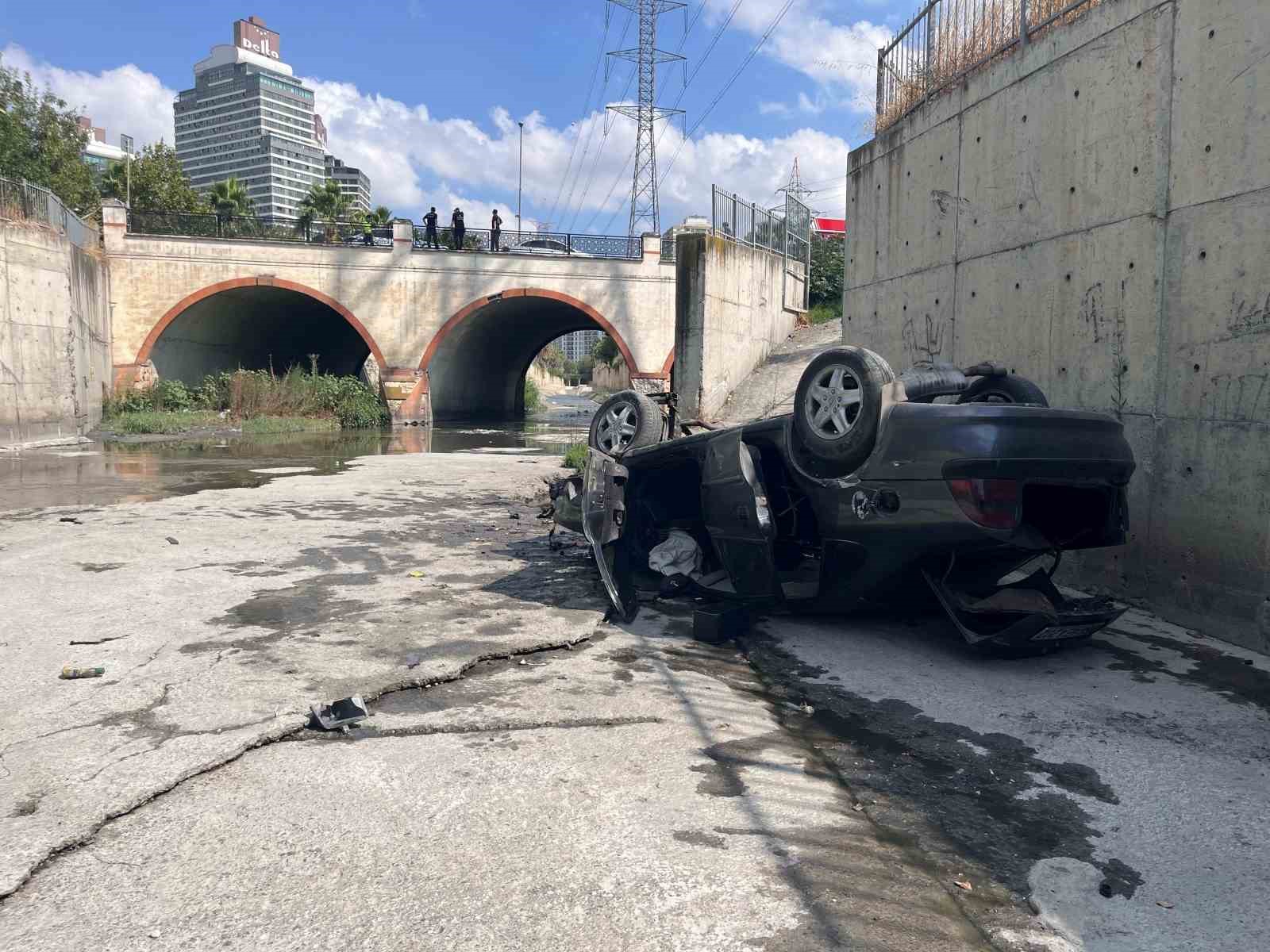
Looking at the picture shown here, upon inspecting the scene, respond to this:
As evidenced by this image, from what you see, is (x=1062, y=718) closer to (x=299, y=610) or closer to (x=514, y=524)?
(x=299, y=610)

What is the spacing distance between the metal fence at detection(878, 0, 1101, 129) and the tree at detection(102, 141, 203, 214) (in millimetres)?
41044

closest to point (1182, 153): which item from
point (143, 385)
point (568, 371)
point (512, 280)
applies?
point (512, 280)

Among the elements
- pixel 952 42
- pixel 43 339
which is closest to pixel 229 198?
pixel 43 339

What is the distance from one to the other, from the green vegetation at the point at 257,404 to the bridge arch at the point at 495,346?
2.61m

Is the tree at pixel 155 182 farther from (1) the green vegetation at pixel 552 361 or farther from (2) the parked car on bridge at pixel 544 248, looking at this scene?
(1) the green vegetation at pixel 552 361

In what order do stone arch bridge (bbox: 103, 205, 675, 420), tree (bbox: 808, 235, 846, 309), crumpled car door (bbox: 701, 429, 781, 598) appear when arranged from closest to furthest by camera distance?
crumpled car door (bbox: 701, 429, 781, 598), tree (bbox: 808, 235, 846, 309), stone arch bridge (bbox: 103, 205, 675, 420)

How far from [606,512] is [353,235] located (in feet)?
90.1

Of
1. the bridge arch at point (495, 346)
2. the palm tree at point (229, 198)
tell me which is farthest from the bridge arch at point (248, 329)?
the palm tree at point (229, 198)

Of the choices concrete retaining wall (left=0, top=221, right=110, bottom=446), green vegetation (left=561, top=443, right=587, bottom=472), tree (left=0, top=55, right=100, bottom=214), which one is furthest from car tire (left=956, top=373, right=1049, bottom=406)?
tree (left=0, top=55, right=100, bottom=214)

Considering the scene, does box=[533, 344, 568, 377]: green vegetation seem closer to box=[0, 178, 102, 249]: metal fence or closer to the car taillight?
box=[0, 178, 102, 249]: metal fence

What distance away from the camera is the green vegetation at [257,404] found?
2497 centimetres

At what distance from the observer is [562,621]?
5523 millimetres

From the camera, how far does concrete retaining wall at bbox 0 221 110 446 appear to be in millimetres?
18969

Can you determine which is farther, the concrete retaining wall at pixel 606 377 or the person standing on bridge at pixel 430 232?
the concrete retaining wall at pixel 606 377
